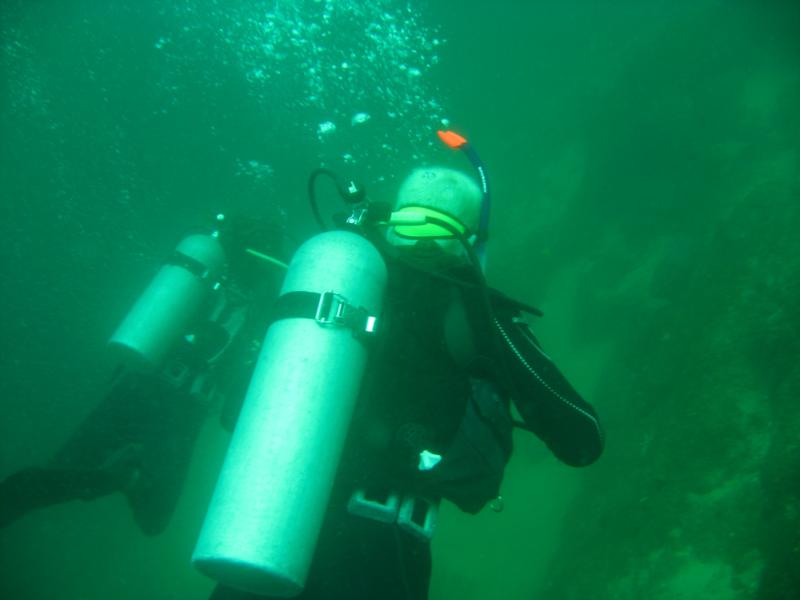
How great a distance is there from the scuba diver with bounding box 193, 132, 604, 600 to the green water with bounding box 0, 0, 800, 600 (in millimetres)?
3687

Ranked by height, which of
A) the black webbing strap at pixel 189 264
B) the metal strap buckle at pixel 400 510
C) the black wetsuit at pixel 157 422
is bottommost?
the metal strap buckle at pixel 400 510

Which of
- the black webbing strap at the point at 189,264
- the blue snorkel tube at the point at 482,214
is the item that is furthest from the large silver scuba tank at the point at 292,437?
the black webbing strap at the point at 189,264

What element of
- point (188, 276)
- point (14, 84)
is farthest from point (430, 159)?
point (14, 84)

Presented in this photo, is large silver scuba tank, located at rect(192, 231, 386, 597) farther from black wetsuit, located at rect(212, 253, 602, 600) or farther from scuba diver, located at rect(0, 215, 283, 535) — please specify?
scuba diver, located at rect(0, 215, 283, 535)

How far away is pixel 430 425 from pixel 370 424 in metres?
0.26

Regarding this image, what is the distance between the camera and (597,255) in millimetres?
12281

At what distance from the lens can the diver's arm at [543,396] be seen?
2.04m

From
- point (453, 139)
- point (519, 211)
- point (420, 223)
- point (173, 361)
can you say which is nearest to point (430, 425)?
point (420, 223)

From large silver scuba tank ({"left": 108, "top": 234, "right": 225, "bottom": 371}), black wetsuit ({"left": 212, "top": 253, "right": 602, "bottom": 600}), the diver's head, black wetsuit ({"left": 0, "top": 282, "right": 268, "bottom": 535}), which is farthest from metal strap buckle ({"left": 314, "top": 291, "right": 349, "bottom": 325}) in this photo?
large silver scuba tank ({"left": 108, "top": 234, "right": 225, "bottom": 371})

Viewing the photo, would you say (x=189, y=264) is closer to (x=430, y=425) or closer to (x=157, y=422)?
(x=157, y=422)

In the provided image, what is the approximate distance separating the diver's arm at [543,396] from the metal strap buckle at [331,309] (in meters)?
0.65

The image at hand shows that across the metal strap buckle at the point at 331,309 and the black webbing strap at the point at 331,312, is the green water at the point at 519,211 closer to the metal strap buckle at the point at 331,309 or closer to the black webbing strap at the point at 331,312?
the black webbing strap at the point at 331,312

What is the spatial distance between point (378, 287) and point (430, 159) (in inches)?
697

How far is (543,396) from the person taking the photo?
2061 millimetres
